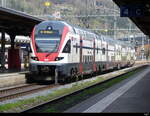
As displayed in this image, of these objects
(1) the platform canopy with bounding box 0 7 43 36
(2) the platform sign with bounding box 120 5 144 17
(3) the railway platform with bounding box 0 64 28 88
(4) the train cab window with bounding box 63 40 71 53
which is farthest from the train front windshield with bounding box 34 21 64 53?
(2) the platform sign with bounding box 120 5 144 17

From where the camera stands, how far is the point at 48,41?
787 inches

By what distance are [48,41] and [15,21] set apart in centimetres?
623

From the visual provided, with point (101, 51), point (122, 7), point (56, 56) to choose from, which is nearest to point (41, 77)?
point (56, 56)

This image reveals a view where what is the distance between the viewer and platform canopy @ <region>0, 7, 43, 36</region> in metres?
21.4

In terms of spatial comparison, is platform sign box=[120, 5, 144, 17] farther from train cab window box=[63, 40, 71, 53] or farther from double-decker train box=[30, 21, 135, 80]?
train cab window box=[63, 40, 71, 53]

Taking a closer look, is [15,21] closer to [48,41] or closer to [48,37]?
[48,37]

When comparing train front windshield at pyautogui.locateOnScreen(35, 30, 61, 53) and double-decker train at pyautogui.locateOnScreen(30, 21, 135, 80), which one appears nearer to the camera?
double-decker train at pyautogui.locateOnScreen(30, 21, 135, 80)

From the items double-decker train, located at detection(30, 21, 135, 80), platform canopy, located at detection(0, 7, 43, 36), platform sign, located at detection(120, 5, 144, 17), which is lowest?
double-decker train, located at detection(30, 21, 135, 80)

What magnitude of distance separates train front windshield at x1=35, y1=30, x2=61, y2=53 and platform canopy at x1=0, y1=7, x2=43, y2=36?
240cm

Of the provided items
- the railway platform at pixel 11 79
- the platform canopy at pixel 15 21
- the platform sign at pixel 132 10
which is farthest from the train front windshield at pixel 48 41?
the platform sign at pixel 132 10

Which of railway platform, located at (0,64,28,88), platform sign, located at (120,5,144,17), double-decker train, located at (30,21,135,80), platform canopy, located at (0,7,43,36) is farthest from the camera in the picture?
platform canopy, located at (0,7,43,36)

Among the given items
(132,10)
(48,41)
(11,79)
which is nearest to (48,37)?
(48,41)

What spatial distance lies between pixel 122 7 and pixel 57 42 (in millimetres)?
4932

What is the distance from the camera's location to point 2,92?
16500 millimetres
